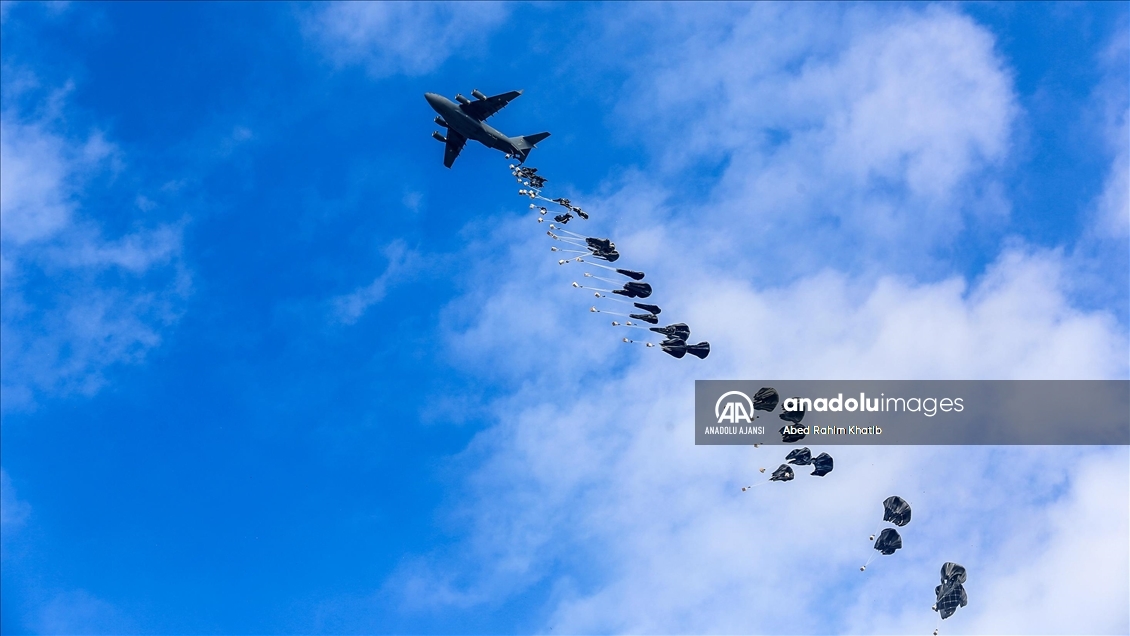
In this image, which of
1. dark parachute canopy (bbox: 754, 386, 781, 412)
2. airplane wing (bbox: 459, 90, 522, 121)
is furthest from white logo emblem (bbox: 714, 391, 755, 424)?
airplane wing (bbox: 459, 90, 522, 121)

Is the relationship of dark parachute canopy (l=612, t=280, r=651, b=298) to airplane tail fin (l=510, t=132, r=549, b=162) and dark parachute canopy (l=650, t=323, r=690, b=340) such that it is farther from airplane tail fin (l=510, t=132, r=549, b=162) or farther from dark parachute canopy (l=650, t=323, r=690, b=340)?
airplane tail fin (l=510, t=132, r=549, b=162)

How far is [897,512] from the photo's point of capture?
84.6m

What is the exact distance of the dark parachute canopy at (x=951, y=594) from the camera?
260 feet

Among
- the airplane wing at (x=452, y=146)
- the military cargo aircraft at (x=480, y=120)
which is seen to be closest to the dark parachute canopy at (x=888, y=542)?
the military cargo aircraft at (x=480, y=120)

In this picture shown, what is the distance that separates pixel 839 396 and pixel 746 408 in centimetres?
1215

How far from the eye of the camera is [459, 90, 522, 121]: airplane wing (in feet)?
317

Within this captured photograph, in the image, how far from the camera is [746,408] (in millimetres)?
88562

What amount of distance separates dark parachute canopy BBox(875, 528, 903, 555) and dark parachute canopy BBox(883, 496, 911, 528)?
1.52 metres

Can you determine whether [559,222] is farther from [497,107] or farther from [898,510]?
[898,510]

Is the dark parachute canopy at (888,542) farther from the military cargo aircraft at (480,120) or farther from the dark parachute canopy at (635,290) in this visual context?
the military cargo aircraft at (480,120)

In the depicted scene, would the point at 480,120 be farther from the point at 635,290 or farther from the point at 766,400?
the point at 766,400

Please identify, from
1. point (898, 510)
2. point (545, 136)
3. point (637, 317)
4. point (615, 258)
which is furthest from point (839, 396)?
point (545, 136)

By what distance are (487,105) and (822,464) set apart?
66.5 m

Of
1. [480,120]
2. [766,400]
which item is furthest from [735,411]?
[480,120]
